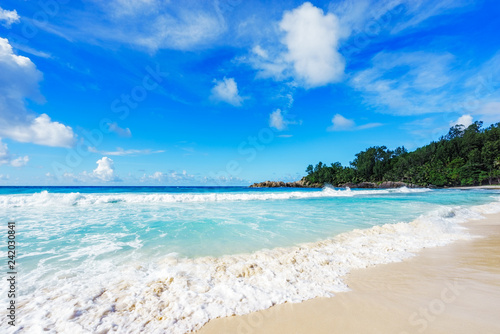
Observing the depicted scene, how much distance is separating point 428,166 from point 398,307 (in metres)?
88.8

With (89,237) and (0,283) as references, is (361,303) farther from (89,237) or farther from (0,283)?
(89,237)

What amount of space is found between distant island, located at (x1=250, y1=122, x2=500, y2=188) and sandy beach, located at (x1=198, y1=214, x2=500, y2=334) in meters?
80.8

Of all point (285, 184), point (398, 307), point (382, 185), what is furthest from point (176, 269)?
point (285, 184)

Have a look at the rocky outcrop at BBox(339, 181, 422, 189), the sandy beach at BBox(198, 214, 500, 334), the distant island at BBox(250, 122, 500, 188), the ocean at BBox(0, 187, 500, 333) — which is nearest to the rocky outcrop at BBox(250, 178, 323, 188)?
the distant island at BBox(250, 122, 500, 188)

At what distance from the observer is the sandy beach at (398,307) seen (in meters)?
2.52

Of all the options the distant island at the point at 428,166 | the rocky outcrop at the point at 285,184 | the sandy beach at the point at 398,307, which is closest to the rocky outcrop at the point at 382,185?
the distant island at the point at 428,166

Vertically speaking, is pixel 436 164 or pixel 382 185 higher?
pixel 436 164

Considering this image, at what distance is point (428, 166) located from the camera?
230ft

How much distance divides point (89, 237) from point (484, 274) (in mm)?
10403

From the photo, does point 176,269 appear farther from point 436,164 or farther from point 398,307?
point 436,164

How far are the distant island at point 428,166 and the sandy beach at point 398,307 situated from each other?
80.8m

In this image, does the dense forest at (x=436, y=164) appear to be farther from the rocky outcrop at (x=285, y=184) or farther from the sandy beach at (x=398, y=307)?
the sandy beach at (x=398, y=307)

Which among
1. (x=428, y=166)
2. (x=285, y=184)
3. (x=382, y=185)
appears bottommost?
(x=382, y=185)

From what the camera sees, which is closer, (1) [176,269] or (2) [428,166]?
(1) [176,269]
